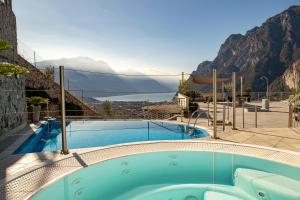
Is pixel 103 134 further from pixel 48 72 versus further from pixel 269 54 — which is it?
pixel 269 54

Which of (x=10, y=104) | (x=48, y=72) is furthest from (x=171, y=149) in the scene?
(x=48, y=72)

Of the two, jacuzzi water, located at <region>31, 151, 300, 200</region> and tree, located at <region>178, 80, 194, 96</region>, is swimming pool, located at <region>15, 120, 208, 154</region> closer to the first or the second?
jacuzzi water, located at <region>31, 151, 300, 200</region>

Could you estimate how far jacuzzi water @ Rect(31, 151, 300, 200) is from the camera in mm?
4168

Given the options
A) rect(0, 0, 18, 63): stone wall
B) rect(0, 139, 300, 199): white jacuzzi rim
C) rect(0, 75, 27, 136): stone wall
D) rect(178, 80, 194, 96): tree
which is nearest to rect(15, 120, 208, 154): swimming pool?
rect(0, 75, 27, 136): stone wall

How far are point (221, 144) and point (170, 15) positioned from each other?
14175 mm

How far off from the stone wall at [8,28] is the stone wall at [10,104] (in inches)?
30.0

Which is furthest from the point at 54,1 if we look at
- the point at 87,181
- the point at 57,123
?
the point at 87,181

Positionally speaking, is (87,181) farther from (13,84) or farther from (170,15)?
(170,15)

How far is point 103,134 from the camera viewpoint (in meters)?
9.21

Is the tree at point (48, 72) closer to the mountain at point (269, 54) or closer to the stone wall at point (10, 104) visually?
the stone wall at point (10, 104)

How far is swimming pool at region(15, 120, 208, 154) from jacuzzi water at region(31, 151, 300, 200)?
8.31 feet

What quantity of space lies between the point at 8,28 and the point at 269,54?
98393 millimetres

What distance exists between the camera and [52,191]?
3.93 metres

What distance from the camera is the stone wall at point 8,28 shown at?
Answer: 8.83 meters
